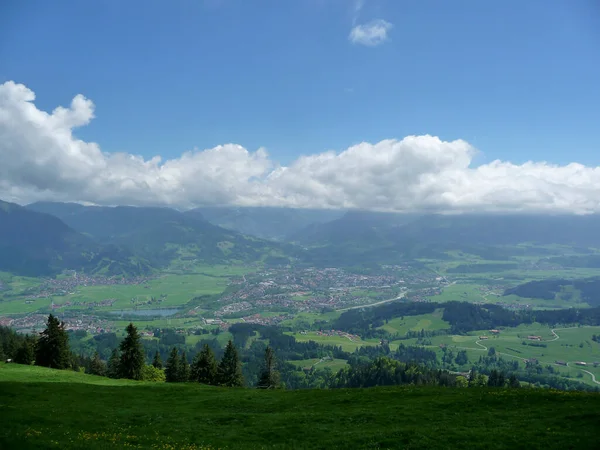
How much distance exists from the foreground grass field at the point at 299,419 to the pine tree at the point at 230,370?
95.2 ft

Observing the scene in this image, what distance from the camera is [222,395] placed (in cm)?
4597

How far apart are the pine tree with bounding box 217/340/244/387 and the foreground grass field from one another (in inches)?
1143

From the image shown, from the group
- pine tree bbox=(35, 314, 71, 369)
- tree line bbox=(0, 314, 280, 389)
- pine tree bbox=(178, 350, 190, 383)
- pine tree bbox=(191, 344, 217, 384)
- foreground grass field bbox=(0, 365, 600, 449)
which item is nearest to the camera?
foreground grass field bbox=(0, 365, 600, 449)

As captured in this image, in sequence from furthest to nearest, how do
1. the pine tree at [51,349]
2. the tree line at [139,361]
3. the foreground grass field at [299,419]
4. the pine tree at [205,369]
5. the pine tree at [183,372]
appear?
the pine tree at [183,372], the pine tree at [205,369], the tree line at [139,361], the pine tree at [51,349], the foreground grass field at [299,419]

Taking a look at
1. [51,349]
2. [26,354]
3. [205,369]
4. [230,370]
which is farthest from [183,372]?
[26,354]

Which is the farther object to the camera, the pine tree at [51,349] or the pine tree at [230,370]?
the pine tree at [230,370]

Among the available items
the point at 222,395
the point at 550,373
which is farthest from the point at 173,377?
the point at 550,373

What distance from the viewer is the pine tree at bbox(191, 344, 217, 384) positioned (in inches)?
2906

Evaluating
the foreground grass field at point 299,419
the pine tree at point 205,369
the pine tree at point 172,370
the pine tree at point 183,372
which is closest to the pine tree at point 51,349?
the pine tree at point 172,370

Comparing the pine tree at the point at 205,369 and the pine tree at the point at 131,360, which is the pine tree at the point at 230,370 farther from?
the pine tree at the point at 131,360

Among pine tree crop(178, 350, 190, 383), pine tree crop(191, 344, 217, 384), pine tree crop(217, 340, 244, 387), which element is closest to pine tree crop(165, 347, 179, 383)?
pine tree crop(178, 350, 190, 383)

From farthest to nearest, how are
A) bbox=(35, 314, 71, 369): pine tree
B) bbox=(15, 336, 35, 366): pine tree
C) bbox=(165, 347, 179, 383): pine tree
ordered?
bbox=(165, 347, 179, 383): pine tree
bbox=(15, 336, 35, 366): pine tree
bbox=(35, 314, 71, 369): pine tree

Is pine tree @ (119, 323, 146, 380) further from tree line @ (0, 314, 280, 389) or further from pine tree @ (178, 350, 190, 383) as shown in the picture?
pine tree @ (178, 350, 190, 383)

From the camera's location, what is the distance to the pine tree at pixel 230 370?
74.1m
